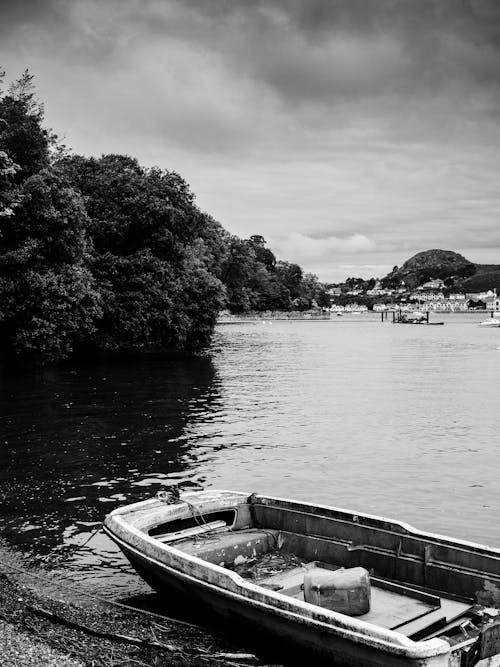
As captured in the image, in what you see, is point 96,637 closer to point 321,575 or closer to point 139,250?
point 321,575

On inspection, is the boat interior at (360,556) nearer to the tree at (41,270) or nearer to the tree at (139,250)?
the tree at (41,270)

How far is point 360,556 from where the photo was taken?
445 inches

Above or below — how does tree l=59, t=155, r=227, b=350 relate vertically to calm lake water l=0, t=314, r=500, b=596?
above

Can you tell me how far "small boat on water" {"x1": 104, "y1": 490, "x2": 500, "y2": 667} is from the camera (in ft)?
27.1

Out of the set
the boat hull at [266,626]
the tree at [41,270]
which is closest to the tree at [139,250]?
the tree at [41,270]

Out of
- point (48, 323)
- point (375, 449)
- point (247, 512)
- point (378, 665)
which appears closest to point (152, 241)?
point (48, 323)

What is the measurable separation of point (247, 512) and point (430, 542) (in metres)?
3.62

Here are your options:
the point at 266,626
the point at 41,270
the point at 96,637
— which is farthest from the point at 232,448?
the point at 41,270

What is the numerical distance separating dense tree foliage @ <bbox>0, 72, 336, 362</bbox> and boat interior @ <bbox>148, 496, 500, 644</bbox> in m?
26.6

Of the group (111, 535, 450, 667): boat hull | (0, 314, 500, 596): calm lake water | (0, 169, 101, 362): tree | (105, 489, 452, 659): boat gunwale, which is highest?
(0, 169, 101, 362): tree

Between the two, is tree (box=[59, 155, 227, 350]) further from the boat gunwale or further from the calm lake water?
the boat gunwale

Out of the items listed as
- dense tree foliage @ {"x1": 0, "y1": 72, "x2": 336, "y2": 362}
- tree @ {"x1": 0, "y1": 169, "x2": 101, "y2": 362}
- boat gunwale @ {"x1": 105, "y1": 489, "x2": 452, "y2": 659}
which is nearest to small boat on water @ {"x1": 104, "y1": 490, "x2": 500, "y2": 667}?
boat gunwale @ {"x1": 105, "y1": 489, "x2": 452, "y2": 659}

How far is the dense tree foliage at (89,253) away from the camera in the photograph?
45250 mm

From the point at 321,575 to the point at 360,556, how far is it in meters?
1.87
